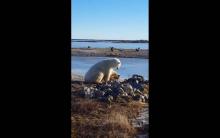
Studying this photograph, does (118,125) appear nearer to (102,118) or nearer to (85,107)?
(102,118)

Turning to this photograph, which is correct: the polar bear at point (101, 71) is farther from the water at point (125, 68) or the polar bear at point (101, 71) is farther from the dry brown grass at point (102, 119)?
the dry brown grass at point (102, 119)

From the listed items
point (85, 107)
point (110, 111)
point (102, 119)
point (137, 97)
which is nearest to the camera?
point (102, 119)

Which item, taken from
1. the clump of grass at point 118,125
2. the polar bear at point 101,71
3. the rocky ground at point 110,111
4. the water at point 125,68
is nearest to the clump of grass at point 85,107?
the rocky ground at point 110,111

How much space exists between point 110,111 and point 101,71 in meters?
2.94

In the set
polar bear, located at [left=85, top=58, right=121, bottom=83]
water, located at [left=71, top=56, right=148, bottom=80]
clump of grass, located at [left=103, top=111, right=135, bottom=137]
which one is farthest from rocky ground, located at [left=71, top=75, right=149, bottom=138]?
water, located at [left=71, top=56, right=148, bottom=80]

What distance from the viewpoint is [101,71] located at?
28.7 ft

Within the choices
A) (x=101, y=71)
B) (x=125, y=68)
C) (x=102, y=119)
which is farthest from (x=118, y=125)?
(x=125, y=68)

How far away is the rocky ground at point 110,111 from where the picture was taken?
4.90 meters

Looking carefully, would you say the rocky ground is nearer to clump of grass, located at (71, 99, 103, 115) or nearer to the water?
clump of grass, located at (71, 99, 103, 115)

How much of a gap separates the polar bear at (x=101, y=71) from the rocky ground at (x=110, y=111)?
0.88 feet

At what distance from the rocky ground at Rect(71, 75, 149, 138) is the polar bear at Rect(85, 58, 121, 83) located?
27 cm

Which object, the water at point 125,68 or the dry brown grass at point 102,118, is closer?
the dry brown grass at point 102,118

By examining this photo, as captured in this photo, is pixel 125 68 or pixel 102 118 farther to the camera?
pixel 125 68
